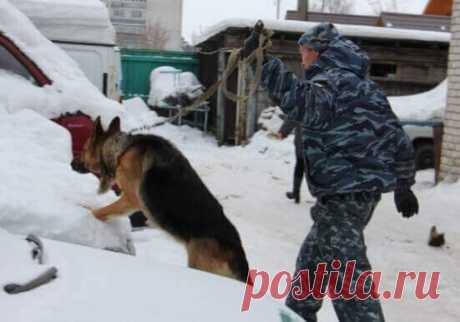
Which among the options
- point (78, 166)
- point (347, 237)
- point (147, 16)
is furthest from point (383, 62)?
point (147, 16)

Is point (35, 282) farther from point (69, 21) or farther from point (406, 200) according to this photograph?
point (69, 21)

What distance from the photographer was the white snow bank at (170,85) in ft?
55.2

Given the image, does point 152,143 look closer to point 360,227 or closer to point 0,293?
point 360,227

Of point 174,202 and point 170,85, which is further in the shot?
point 170,85

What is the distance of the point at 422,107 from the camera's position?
11.4 m

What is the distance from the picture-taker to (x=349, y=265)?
10.6ft

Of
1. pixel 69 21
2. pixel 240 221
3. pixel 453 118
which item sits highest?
pixel 69 21

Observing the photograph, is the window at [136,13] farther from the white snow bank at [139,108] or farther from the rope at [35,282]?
the rope at [35,282]

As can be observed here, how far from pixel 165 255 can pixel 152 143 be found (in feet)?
4.88

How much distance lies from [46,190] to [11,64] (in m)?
2.62

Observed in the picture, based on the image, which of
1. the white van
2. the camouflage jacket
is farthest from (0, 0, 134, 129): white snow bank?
the camouflage jacket

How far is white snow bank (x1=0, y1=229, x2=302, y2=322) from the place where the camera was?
1643 mm

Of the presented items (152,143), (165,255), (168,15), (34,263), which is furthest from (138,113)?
(168,15)

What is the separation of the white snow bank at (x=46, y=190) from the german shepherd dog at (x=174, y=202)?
0.13 metres
